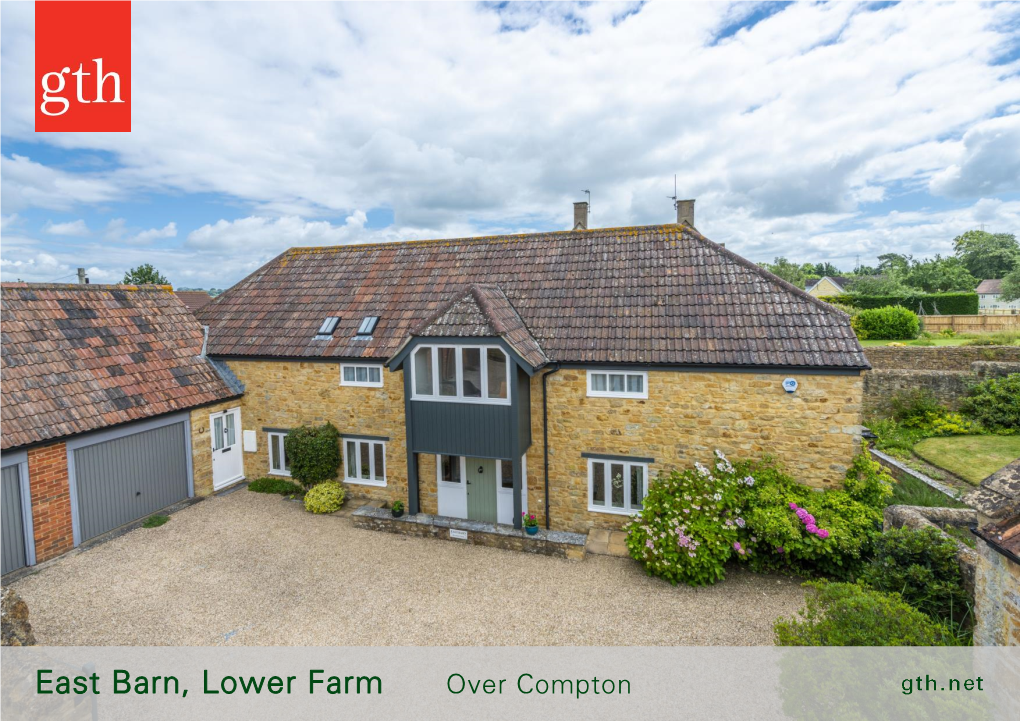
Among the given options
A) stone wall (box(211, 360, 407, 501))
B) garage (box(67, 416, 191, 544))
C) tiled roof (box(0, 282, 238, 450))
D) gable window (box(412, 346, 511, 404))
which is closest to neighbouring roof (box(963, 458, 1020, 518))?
gable window (box(412, 346, 511, 404))

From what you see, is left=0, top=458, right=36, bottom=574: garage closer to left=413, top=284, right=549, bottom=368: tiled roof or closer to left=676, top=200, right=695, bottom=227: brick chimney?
left=413, top=284, right=549, bottom=368: tiled roof

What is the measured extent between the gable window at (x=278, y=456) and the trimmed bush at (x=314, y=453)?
104 centimetres

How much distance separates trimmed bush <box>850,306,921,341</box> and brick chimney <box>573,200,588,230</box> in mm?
25871

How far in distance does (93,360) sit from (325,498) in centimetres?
A: 692

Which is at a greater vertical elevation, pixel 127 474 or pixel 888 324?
pixel 888 324

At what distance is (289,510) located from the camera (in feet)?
47.4

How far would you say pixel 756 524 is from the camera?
10344 millimetres

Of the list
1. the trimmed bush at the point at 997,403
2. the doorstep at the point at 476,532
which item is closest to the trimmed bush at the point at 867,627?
the doorstep at the point at 476,532

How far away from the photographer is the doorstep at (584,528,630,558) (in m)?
11.8

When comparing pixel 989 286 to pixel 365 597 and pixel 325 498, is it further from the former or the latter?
pixel 365 597

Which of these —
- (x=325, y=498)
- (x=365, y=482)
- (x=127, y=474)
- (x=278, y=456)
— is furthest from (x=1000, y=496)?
(x=127, y=474)

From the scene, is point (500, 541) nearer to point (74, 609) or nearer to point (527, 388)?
point (527, 388)

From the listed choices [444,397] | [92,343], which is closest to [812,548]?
[444,397]

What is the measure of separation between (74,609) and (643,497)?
11.9 metres
